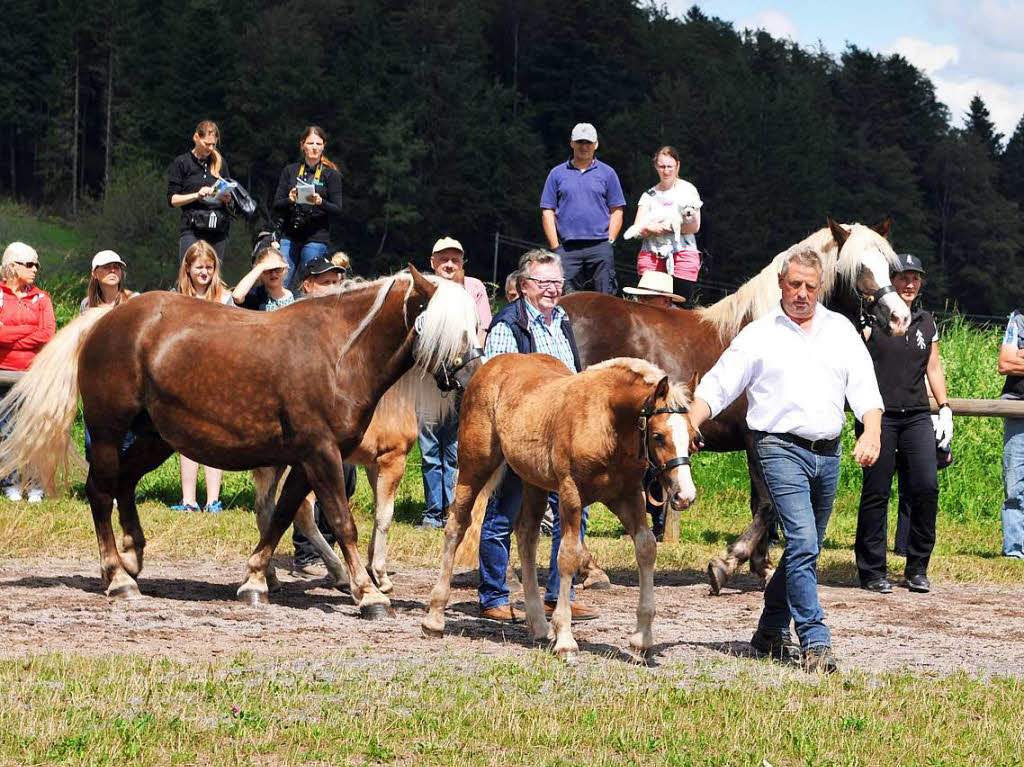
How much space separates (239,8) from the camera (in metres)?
80.7

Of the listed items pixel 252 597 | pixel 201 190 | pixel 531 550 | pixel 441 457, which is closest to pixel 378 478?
pixel 252 597

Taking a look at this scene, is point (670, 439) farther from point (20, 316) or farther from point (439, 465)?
point (20, 316)

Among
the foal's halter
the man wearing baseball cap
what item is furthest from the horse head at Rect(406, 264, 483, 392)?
the man wearing baseball cap

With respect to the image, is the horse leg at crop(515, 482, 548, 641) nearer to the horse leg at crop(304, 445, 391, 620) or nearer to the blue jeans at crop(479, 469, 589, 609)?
the blue jeans at crop(479, 469, 589, 609)

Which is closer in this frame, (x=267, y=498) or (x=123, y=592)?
(x=123, y=592)

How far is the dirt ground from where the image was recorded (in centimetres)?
754

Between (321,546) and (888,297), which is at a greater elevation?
(888,297)

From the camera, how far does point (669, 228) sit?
42.4 feet

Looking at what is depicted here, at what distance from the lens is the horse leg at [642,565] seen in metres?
7.29

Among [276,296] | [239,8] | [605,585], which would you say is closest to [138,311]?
[276,296]

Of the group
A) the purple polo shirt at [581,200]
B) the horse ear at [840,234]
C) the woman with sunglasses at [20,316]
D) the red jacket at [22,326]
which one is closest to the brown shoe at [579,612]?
the horse ear at [840,234]

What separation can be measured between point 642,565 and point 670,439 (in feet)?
3.01

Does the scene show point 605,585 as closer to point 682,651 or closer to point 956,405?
point 682,651

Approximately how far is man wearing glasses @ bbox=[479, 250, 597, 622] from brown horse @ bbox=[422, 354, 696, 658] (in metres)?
0.25
